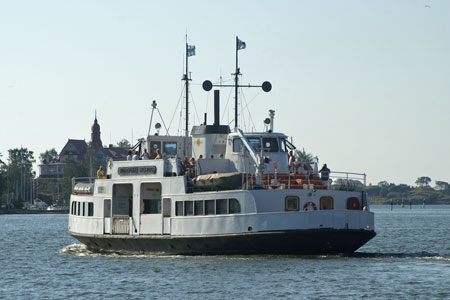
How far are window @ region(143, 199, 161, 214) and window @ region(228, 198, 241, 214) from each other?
6.06 metres

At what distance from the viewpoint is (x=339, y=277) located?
28.7 m

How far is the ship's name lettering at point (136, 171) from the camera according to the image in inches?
1471

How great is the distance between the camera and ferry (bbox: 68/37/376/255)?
3250cm

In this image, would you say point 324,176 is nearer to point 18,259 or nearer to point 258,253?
point 258,253

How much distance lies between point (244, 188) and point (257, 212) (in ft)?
4.70

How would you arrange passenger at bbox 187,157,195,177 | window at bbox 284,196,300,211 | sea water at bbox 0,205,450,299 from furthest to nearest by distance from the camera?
passenger at bbox 187,157,195,177 → window at bbox 284,196,300,211 → sea water at bbox 0,205,450,299

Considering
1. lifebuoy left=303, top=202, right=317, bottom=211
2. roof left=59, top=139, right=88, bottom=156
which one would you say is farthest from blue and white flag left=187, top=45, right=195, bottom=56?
roof left=59, top=139, right=88, bottom=156

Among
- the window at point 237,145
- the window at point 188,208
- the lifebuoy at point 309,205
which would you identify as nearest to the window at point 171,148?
the window at point 237,145

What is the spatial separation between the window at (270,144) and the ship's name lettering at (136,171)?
539 cm

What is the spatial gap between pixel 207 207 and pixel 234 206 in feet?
5.21

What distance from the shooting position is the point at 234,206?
3347 centimetres

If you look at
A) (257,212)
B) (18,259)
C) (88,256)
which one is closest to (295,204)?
(257,212)

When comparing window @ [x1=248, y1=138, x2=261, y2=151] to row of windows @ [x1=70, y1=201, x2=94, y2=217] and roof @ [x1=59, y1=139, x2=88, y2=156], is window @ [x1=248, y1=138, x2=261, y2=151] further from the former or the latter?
roof @ [x1=59, y1=139, x2=88, y2=156]

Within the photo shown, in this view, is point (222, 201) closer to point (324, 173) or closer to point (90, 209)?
point (324, 173)
